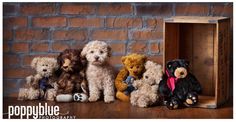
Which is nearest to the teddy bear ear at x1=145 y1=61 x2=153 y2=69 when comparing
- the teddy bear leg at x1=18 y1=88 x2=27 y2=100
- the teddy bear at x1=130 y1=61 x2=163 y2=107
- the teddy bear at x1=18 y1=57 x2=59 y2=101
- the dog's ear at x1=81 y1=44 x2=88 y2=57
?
the teddy bear at x1=130 y1=61 x2=163 y2=107

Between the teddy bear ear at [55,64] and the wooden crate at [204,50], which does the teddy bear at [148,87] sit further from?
the teddy bear ear at [55,64]

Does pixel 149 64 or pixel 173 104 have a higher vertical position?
pixel 149 64

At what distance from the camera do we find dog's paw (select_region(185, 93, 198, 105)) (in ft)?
5.92

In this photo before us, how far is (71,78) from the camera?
1897 millimetres

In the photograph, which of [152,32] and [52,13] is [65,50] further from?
[152,32]

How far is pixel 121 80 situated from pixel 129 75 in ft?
0.11

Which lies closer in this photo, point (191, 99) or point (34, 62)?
point (191, 99)

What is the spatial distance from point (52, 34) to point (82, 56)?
0.15 meters

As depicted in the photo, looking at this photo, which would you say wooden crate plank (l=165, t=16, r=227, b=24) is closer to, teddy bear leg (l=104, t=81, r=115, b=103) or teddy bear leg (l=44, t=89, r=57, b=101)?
teddy bear leg (l=104, t=81, r=115, b=103)

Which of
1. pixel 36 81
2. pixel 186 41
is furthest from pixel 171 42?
pixel 36 81

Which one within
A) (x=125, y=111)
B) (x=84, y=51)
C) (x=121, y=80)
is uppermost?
(x=84, y=51)

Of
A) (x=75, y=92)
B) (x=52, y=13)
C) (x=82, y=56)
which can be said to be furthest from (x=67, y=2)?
(x=75, y=92)

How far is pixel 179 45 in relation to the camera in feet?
6.42

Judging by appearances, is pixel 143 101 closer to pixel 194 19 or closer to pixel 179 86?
pixel 179 86
